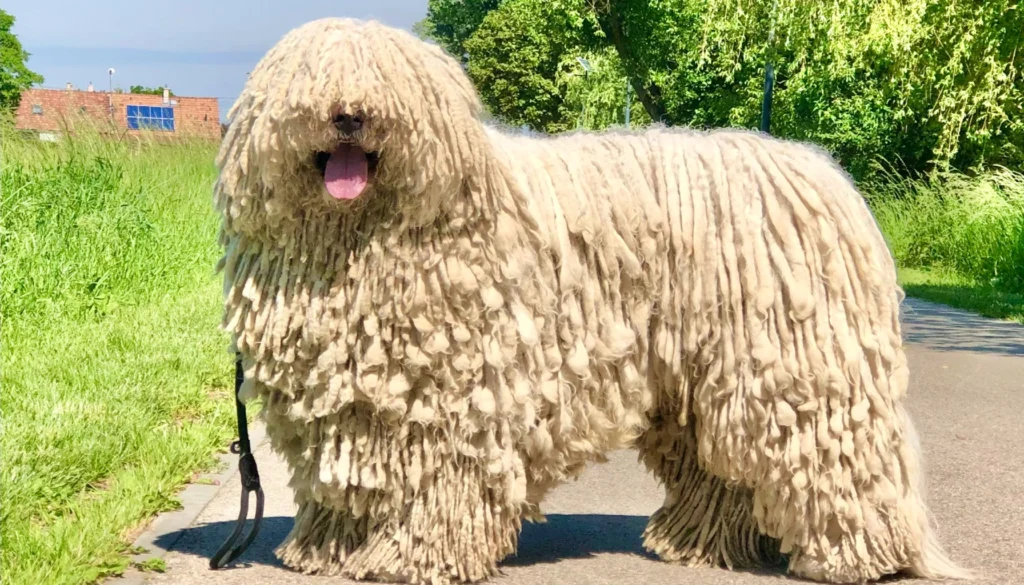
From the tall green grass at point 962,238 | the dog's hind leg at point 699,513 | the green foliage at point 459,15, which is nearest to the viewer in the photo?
the dog's hind leg at point 699,513

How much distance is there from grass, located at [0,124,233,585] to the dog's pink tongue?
5.40 feet

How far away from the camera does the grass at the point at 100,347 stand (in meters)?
5.09

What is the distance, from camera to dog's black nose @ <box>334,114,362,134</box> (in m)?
4.15

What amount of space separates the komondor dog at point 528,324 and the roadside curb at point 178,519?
0.62 meters

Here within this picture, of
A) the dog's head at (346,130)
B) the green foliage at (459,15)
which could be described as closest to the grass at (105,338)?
the dog's head at (346,130)

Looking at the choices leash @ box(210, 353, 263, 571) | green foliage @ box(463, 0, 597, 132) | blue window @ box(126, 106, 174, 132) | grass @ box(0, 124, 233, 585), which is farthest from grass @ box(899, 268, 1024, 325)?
green foliage @ box(463, 0, 597, 132)

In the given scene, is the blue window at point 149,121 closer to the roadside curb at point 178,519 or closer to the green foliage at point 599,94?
the roadside curb at point 178,519

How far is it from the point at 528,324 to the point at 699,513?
1.20m

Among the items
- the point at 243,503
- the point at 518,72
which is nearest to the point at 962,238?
the point at 243,503

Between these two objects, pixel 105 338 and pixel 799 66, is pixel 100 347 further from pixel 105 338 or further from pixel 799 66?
pixel 799 66

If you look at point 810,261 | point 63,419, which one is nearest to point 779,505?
point 810,261

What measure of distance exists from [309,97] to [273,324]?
0.82 meters

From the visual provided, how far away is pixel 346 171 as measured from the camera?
4180 millimetres

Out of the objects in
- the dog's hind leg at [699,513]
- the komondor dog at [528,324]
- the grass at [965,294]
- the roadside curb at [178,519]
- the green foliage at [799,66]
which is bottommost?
the grass at [965,294]
